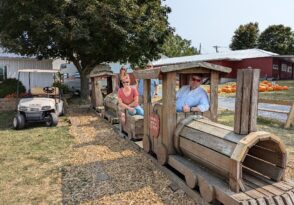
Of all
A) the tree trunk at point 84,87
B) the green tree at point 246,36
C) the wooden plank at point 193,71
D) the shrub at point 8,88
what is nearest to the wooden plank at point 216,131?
the wooden plank at point 193,71

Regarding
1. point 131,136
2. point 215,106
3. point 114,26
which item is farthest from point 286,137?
point 114,26

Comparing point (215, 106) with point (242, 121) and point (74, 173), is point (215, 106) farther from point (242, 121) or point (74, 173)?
point (74, 173)

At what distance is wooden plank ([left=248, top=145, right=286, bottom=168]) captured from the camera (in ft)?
11.9

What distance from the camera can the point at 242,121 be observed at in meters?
3.57

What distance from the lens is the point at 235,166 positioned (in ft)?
11.2

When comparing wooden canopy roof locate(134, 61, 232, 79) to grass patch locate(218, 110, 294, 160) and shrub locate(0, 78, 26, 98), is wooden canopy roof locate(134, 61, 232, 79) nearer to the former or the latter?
grass patch locate(218, 110, 294, 160)

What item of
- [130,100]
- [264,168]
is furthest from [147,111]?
[264,168]

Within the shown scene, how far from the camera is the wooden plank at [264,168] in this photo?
3682mm

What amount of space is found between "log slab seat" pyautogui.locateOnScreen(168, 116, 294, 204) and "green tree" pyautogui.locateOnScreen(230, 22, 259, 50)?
5374 centimetres

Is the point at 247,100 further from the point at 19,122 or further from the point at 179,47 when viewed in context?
the point at 179,47

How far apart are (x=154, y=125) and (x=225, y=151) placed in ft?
6.63

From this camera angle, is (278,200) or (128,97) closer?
(278,200)

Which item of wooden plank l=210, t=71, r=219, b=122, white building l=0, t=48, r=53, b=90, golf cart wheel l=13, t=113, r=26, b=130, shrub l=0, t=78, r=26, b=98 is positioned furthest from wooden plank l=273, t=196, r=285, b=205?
white building l=0, t=48, r=53, b=90

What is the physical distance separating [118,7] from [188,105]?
10.0m
